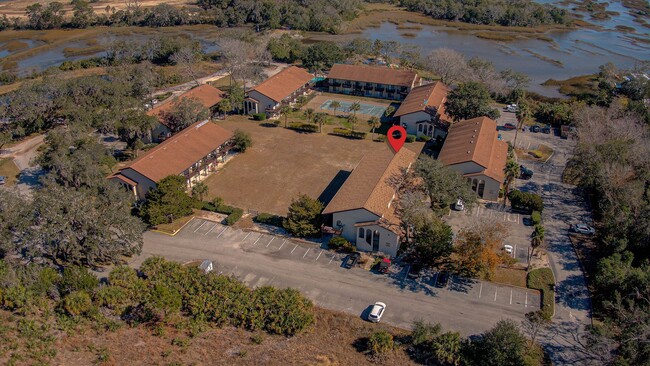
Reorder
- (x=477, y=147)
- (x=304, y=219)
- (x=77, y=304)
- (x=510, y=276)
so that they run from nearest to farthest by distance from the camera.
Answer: (x=77, y=304)
(x=510, y=276)
(x=304, y=219)
(x=477, y=147)

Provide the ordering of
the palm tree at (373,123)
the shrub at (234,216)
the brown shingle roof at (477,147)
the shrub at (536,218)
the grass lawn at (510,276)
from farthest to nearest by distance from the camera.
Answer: the palm tree at (373,123), the brown shingle roof at (477,147), the shrub at (234,216), the shrub at (536,218), the grass lawn at (510,276)

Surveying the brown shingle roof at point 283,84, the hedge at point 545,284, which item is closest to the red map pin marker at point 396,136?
the brown shingle roof at point 283,84

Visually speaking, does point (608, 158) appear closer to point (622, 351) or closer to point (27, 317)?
point (622, 351)

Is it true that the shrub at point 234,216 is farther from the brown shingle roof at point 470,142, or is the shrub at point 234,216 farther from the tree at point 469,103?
the tree at point 469,103

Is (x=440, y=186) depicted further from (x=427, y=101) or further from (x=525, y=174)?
(x=427, y=101)

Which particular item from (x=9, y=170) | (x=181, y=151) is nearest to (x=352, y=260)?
(x=181, y=151)

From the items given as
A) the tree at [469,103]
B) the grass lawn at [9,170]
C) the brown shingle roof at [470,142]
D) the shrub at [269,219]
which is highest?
the tree at [469,103]

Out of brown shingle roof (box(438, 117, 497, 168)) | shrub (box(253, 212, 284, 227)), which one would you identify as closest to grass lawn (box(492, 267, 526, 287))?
brown shingle roof (box(438, 117, 497, 168))
